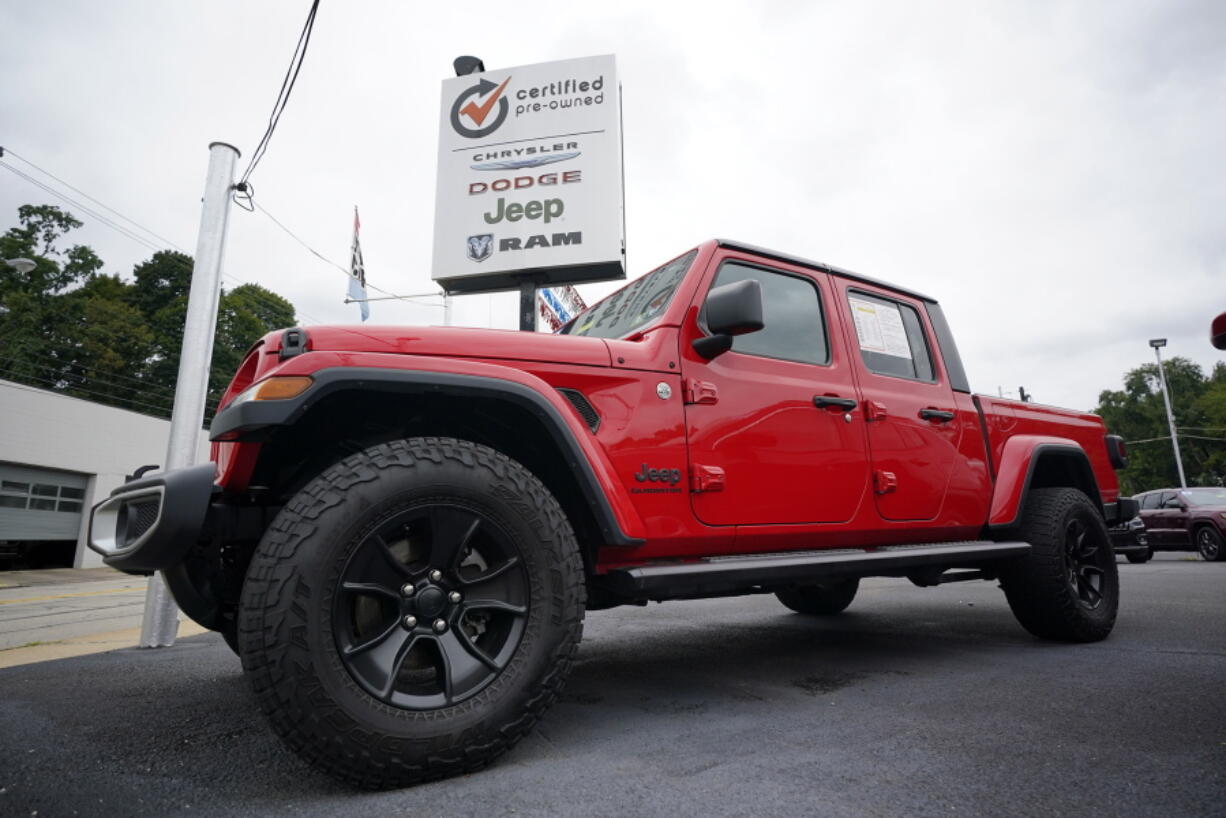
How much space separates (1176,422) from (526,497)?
66.7 metres

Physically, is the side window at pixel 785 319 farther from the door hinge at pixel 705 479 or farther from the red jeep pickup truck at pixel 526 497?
the door hinge at pixel 705 479

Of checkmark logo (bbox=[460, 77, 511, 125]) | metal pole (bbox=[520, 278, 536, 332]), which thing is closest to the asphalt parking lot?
metal pole (bbox=[520, 278, 536, 332])

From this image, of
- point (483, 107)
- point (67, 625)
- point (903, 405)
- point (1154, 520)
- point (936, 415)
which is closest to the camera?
point (903, 405)

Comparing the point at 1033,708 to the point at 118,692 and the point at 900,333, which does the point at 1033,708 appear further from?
the point at 118,692

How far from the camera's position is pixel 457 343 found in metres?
2.08

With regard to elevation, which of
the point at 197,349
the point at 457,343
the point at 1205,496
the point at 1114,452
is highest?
the point at 197,349

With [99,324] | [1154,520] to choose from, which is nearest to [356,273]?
Result: [1154,520]

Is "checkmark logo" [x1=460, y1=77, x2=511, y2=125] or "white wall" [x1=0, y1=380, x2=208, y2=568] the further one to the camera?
"white wall" [x1=0, y1=380, x2=208, y2=568]

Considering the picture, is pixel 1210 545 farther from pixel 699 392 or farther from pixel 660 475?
pixel 660 475

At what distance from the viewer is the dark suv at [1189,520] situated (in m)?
10.3

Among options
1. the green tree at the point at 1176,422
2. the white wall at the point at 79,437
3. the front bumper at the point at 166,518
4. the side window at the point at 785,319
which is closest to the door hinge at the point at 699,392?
the side window at the point at 785,319

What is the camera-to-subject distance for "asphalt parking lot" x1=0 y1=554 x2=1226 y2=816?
5.14 ft

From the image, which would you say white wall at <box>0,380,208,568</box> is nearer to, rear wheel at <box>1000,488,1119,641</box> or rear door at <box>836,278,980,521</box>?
rear door at <box>836,278,980,521</box>

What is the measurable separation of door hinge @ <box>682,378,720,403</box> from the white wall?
64.4ft
